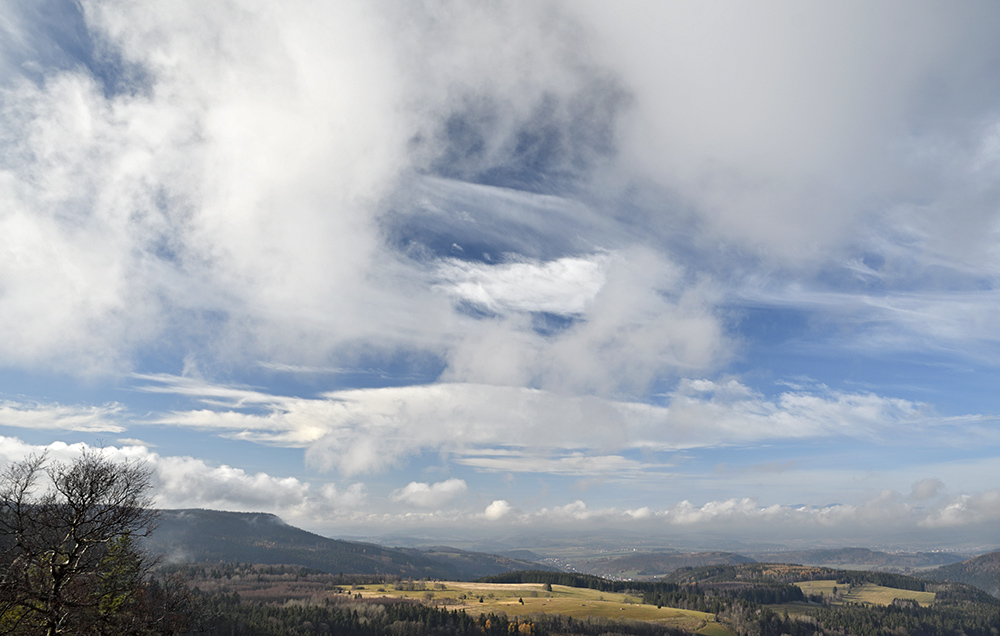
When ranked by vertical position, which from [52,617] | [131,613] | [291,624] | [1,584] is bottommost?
[291,624]

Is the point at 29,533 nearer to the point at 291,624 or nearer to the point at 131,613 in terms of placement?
the point at 131,613

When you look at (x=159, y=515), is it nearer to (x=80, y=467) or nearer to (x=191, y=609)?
(x=80, y=467)

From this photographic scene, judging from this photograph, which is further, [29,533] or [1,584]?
[29,533]

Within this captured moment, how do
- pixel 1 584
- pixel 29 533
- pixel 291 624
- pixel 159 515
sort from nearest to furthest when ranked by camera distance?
1. pixel 1 584
2. pixel 29 533
3. pixel 159 515
4. pixel 291 624

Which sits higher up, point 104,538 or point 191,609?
point 104,538

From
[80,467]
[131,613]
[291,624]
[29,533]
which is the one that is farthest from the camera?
[291,624]

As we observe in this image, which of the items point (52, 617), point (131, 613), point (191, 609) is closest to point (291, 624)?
point (191, 609)

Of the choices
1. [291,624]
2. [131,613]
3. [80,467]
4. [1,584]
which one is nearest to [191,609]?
[131,613]

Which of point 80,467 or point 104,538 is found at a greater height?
point 80,467

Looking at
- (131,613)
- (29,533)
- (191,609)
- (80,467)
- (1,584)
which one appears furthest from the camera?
(191,609)
